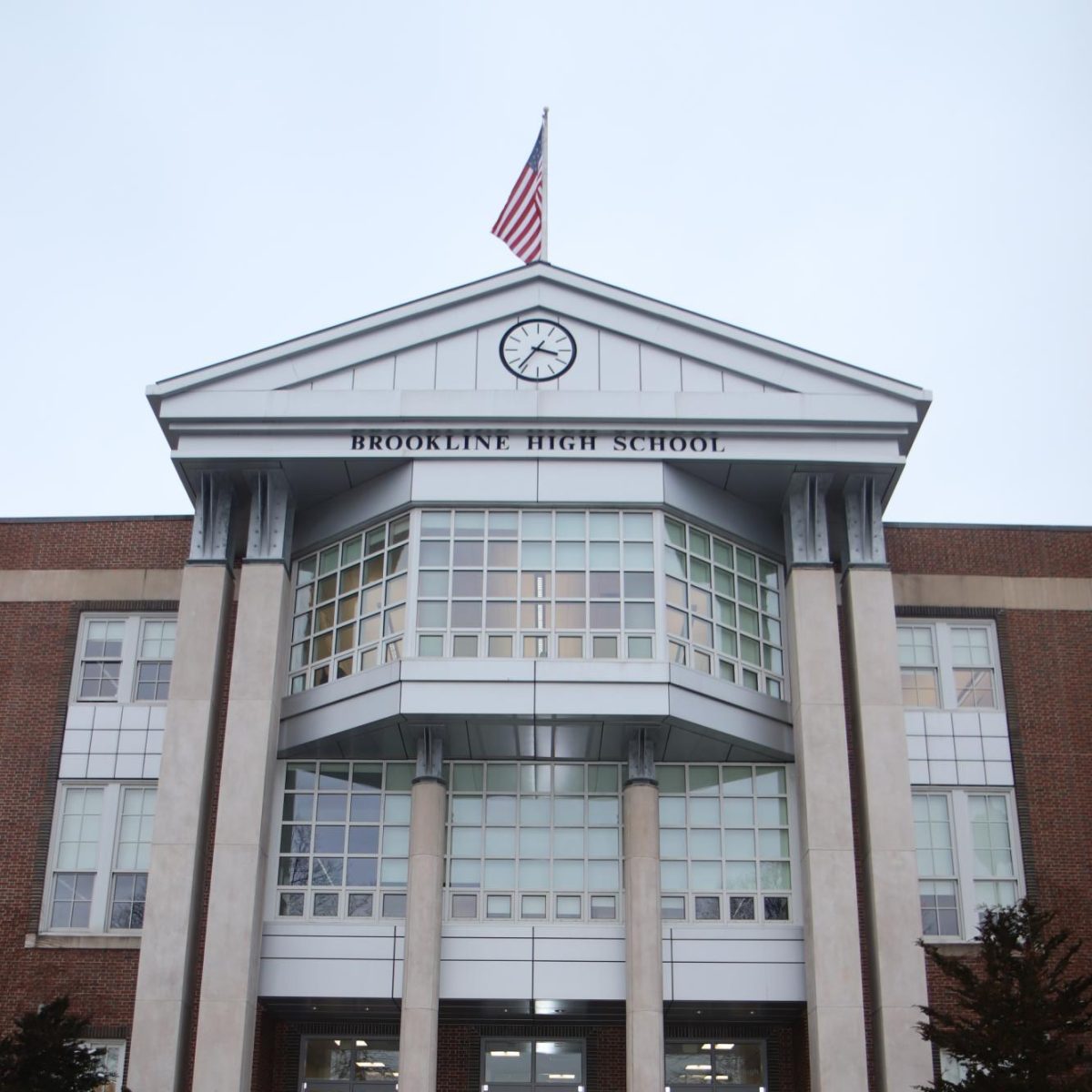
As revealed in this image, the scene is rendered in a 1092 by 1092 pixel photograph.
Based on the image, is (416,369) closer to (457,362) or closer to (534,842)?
(457,362)

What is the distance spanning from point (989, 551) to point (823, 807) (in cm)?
730

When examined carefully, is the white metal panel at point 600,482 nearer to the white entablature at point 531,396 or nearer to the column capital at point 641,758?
the white entablature at point 531,396

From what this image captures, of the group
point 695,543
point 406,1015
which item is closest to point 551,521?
point 695,543

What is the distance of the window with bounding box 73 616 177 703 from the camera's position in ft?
97.0

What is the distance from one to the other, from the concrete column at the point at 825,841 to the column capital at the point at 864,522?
0.80 metres

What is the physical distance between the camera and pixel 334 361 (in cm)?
2833

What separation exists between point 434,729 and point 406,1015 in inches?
184

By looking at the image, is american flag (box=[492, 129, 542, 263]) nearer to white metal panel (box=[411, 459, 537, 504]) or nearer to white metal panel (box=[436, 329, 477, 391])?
white metal panel (box=[436, 329, 477, 391])

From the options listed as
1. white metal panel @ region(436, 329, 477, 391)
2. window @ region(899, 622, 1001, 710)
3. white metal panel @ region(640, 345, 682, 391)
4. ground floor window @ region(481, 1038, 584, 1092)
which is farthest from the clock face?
ground floor window @ region(481, 1038, 584, 1092)

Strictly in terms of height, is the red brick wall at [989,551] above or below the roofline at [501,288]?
below

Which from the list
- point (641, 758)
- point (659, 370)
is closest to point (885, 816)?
point (641, 758)

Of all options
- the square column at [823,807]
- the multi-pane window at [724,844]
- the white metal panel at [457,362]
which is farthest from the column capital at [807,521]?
the white metal panel at [457,362]

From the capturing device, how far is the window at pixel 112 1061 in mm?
26266

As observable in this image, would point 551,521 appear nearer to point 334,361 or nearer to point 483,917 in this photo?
point 334,361
